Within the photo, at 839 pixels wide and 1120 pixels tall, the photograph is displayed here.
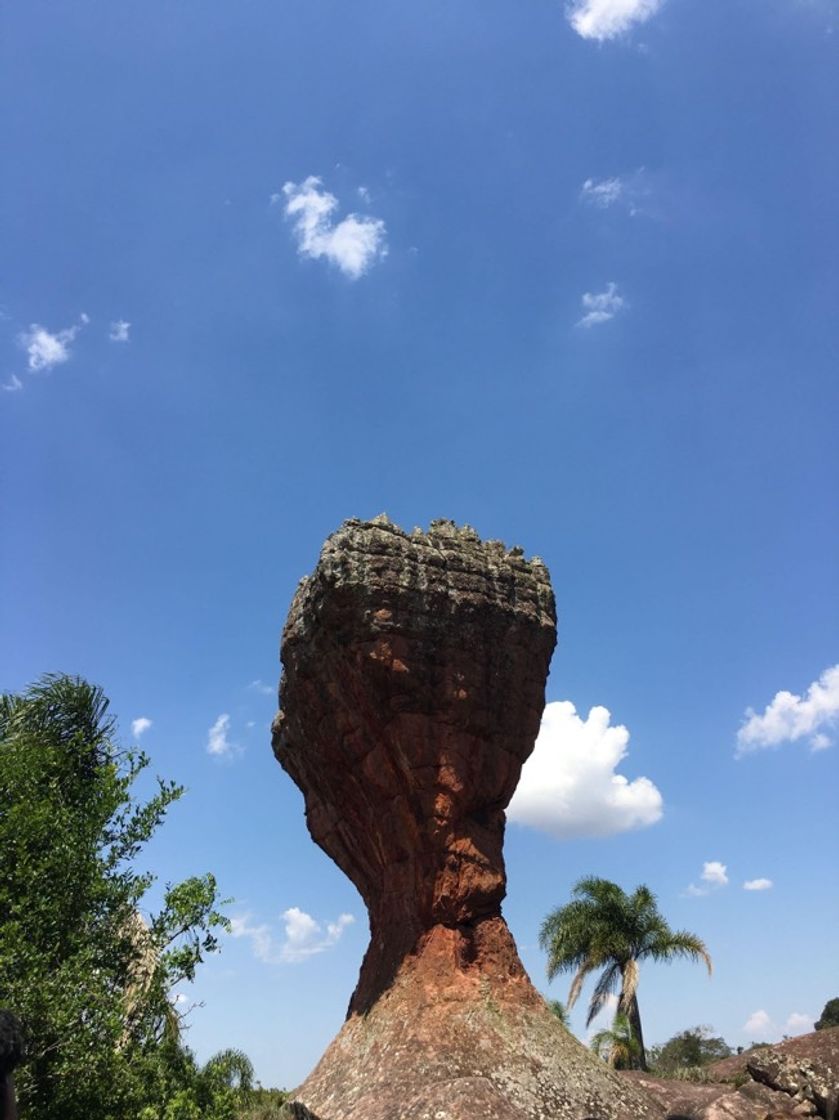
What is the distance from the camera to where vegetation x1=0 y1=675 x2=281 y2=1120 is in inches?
555

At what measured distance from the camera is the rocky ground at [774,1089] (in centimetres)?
1923

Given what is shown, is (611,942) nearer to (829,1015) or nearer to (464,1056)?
(464,1056)

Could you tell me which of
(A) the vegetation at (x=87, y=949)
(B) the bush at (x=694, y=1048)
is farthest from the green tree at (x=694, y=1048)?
(A) the vegetation at (x=87, y=949)

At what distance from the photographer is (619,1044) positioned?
115 feet

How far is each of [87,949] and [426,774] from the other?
952 cm

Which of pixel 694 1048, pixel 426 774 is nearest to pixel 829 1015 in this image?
pixel 694 1048

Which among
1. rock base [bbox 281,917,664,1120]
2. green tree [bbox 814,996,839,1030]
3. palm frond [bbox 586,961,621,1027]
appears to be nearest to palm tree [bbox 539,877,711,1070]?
palm frond [bbox 586,961,621,1027]

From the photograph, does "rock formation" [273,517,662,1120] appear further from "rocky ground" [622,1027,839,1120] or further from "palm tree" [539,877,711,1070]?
"palm tree" [539,877,711,1070]

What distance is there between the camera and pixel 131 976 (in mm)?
16359

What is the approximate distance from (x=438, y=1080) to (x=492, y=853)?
20.4 ft

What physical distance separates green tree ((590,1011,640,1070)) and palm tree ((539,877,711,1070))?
49cm

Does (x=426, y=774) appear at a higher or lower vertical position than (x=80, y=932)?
higher

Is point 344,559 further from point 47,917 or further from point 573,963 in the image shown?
point 573,963

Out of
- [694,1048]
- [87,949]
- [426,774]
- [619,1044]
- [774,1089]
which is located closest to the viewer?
[87,949]
